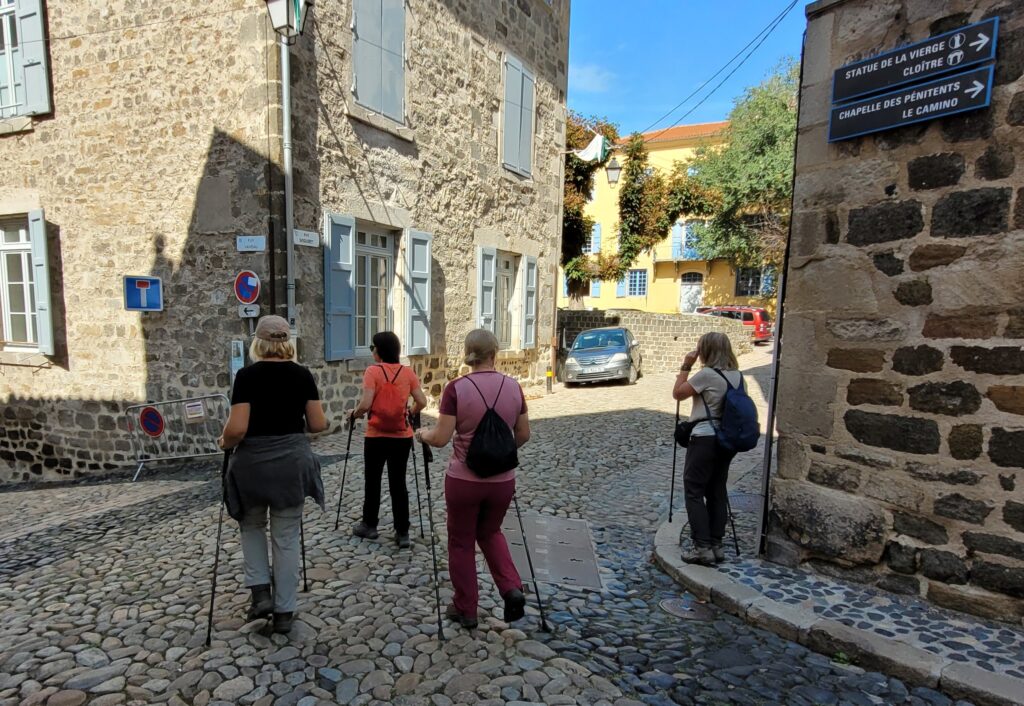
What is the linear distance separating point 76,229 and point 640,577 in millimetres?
8327

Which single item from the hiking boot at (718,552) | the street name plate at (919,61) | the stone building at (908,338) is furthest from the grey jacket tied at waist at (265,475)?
the street name plate at (919,61)

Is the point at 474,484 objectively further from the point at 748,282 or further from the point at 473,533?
the point at 748,282

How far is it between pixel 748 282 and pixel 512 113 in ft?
77.8

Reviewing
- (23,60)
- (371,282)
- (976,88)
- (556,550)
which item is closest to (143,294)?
(371,282)

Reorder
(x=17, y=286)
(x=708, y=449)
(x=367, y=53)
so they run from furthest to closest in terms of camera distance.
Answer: (x=17, y=286), (x=367, y=53), (x=708, y=449)

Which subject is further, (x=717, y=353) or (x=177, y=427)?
(x=177, y=427)

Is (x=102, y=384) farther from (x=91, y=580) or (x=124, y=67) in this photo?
(x=91, y=580)

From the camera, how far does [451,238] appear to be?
9695 millimetres

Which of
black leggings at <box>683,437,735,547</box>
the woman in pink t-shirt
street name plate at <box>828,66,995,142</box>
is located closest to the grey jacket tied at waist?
the woman in pink t-shirt

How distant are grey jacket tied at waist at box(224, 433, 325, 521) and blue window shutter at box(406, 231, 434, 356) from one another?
597 centimetres

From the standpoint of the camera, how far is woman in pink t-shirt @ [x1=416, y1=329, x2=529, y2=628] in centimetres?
286

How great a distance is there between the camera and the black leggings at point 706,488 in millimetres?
3672

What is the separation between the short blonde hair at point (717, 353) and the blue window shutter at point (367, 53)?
19.7 feet

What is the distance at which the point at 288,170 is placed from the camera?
6.77m
